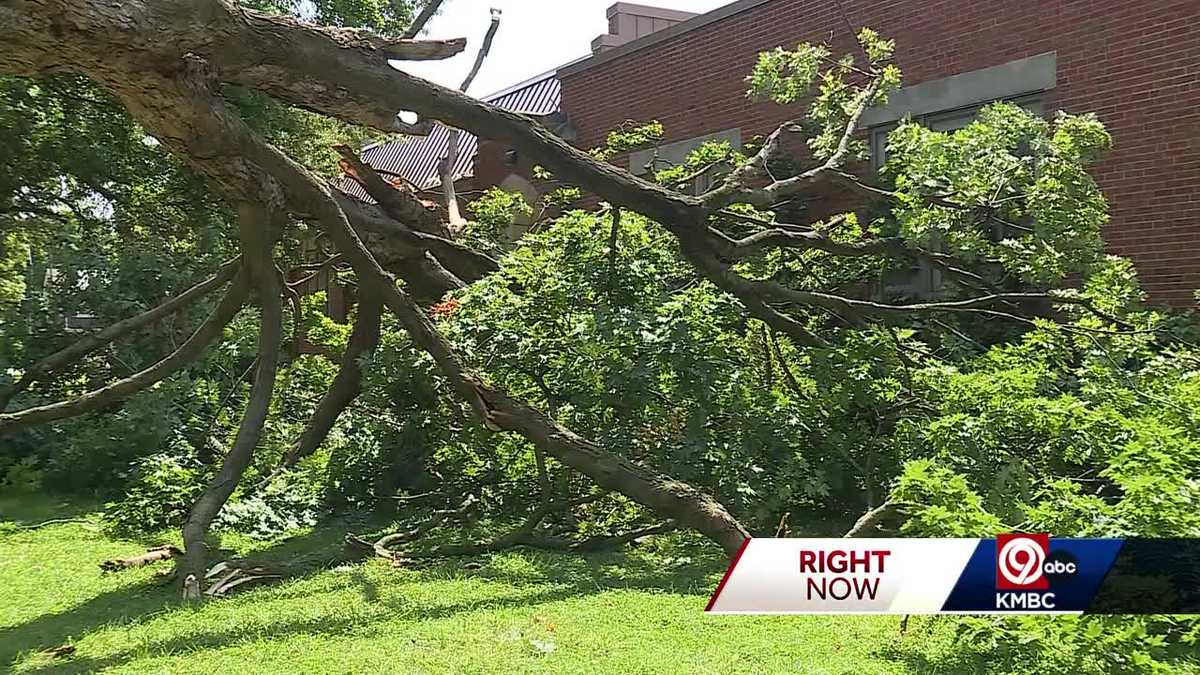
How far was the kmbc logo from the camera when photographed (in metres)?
3.92

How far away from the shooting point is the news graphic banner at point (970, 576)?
3.65 meters

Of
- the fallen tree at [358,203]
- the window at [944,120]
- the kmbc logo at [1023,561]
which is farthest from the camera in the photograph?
the window at [944,120]

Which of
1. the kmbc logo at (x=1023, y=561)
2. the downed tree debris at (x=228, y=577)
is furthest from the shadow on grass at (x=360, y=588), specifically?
the kmbc logo at (x=1023, y=561)

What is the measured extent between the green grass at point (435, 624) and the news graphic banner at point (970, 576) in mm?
255

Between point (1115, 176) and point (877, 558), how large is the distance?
6332 mm

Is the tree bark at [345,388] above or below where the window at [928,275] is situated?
below

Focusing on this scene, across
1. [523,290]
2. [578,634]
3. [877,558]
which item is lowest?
[578,634]

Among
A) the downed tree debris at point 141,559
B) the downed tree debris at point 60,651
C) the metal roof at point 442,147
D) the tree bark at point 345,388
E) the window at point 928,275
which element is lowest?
the downed tree debris at point 60,651

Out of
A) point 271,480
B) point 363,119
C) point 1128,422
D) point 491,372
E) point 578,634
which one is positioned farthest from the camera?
point 271,480

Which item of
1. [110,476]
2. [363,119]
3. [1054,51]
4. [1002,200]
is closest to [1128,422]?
[1002,200]

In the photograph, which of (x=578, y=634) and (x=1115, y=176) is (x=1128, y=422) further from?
(x=1115, y=176)

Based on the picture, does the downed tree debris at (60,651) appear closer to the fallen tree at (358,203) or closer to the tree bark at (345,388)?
the fallen tree at (358,203)

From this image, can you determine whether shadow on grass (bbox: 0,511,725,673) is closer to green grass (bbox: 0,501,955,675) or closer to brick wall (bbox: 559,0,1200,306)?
green grass (bbox: 0,501,955,675)

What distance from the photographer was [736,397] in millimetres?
7078
